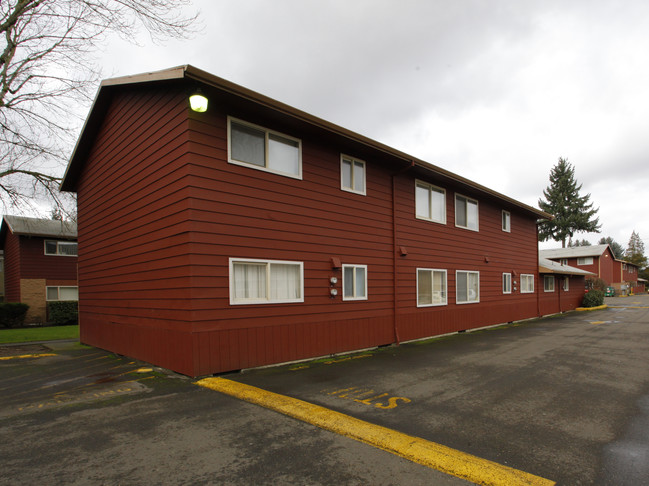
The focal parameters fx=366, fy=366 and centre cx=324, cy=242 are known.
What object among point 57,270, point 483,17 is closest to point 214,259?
point 483,17

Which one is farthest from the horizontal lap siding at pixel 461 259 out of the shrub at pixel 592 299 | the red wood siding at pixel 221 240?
A: the shrub at pixel 592 299

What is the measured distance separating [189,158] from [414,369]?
606 centimetres

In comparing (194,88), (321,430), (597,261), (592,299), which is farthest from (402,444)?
(597,261)

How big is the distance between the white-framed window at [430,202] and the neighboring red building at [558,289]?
10.1 metres

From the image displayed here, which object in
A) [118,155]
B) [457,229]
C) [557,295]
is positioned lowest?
[557,295]

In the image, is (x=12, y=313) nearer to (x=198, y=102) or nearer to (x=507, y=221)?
(x=198, y=102)

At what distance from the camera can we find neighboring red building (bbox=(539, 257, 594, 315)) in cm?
2030

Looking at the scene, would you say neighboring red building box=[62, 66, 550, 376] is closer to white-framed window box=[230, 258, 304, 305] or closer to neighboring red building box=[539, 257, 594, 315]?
white-framed window box=[230, 258, 304, 305]

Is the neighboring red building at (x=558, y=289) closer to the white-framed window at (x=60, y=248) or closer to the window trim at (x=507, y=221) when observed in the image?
the window trim at (x=507, y=221)

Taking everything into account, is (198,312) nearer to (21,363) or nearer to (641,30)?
(21,363)

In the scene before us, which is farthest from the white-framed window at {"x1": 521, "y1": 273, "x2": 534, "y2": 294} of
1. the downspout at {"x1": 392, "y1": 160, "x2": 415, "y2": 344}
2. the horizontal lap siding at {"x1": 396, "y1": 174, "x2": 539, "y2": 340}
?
the downspout at {"x1": 392, "y1": 160, "x2": 415, "y2": 344}

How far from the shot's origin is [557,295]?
2223 centimetres

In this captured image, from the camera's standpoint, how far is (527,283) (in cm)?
1869

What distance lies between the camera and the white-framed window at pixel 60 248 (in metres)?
21.9
